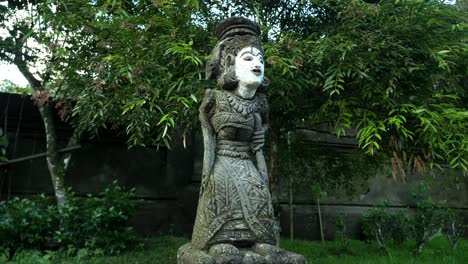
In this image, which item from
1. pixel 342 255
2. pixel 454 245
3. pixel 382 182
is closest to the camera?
pixel 342 255

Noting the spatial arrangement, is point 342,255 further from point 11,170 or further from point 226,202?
point 11,170

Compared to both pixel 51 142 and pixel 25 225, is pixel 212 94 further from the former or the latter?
pixel 51 142

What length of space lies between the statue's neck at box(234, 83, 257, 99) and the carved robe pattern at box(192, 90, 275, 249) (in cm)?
4

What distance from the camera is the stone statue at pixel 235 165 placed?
10.4 ft

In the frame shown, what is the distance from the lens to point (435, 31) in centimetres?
446

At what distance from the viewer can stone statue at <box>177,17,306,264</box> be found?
3174mm

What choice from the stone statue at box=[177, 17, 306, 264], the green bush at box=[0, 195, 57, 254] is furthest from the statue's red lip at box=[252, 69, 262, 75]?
the green bush at box=[0, 195, 57, 254]

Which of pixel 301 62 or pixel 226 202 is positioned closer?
pixel 226 202

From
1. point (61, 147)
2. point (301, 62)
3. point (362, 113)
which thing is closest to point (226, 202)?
point (301, 62)

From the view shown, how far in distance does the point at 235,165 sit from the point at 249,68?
783 millimetres

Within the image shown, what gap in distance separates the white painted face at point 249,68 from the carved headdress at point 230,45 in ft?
0.16

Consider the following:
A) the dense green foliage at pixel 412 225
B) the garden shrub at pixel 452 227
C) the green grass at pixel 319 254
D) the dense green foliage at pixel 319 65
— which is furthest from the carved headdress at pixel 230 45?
the garden shrub at pixel 452 227

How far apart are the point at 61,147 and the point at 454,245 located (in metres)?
7.31

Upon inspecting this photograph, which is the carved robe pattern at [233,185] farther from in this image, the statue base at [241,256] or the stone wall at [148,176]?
the stone wall at [148,176]
